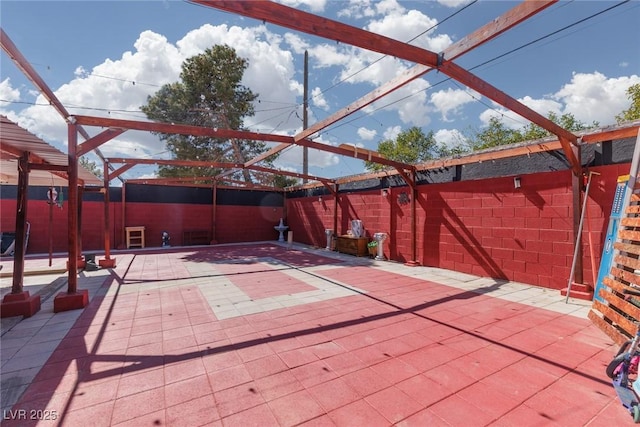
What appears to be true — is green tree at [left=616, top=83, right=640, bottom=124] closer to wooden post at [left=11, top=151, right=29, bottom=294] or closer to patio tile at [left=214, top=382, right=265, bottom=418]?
patio tile at [left=214, top=382, right=265, bottom=418]

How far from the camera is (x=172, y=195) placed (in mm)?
10750

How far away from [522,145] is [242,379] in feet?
17.5

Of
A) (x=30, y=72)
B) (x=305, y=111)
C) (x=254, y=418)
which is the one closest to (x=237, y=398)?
(x=254, y=418)

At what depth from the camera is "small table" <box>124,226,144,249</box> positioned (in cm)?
984

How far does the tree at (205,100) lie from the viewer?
1135 cm

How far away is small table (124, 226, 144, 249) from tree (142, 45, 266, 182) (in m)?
3.54

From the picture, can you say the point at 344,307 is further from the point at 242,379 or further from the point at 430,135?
the point at 430,135

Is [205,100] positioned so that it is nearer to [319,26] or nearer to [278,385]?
[319,26]

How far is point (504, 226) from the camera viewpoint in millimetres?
5094

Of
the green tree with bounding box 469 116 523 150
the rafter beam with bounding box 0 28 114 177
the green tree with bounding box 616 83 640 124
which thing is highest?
the green tree with bounding box 469 116 523 150

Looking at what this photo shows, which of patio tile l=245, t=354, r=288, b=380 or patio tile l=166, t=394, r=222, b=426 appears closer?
patio tile l=166, t=394, r=222, b=426

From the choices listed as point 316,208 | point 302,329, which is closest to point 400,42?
point 302,329

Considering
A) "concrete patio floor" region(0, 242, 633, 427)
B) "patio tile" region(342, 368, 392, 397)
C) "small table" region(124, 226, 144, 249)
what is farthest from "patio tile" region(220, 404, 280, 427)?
"small table" region(124, 226, 144, 249)

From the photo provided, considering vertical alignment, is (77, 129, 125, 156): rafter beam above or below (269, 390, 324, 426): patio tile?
above
